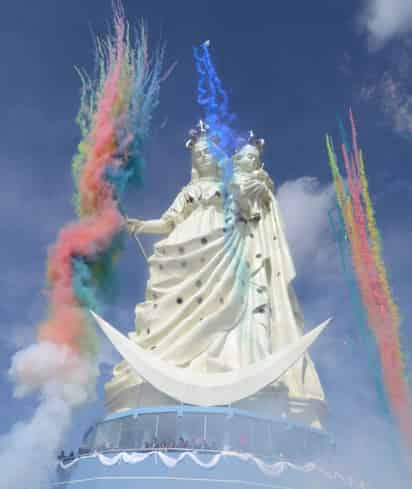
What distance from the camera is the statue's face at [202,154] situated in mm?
20844

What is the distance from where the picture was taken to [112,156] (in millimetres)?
18641

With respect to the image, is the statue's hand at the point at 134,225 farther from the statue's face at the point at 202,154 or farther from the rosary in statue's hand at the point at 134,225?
the statue's face at the point at 202,154

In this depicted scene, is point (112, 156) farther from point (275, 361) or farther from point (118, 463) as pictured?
point (118, 463)

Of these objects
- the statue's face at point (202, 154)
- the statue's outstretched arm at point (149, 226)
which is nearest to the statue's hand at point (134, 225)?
the statue's outstretched arm at point (149, 226)

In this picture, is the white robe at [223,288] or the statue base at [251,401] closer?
the statue base at [251,401]

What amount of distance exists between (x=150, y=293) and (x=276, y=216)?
5264 millimetres

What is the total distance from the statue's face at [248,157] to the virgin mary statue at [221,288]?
35 mm

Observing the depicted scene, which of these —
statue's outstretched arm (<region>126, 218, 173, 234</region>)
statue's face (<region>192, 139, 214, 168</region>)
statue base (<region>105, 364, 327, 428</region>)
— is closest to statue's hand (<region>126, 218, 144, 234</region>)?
statue's outstretched arm (<region>126, 218, 173, 234</region>)

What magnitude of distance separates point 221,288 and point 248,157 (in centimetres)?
537

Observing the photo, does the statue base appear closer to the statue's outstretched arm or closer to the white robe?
the white robe

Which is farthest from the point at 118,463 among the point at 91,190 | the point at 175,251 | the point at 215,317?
the point at 91,190

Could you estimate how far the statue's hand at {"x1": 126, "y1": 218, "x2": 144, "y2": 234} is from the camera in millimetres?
19875

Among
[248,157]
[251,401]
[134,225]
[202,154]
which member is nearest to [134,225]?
[134,225]

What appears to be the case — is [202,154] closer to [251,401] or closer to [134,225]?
[134,225]
